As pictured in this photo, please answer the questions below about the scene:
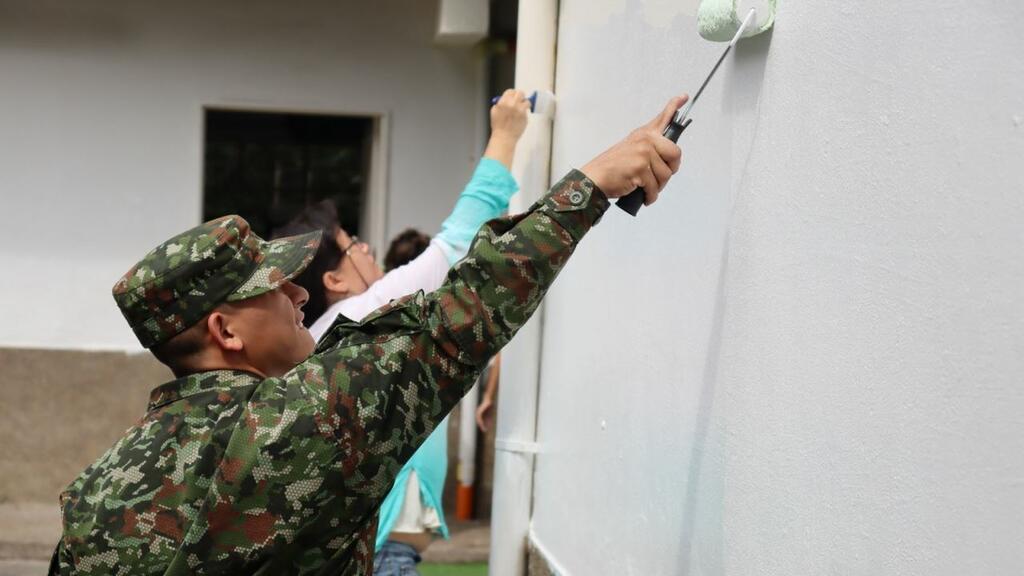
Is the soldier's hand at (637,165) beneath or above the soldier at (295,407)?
above

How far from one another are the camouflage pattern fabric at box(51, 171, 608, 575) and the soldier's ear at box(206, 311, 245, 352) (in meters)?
0.12

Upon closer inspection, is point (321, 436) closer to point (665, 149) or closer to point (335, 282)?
point (665, 149)

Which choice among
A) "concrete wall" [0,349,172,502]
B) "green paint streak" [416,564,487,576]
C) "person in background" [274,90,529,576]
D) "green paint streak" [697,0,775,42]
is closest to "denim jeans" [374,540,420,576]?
"person in background" [274,90,529,576]

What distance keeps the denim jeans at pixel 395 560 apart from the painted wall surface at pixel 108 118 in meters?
4.16

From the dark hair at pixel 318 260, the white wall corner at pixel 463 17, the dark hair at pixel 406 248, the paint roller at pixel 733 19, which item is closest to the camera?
the paint roller at pixel 733 19

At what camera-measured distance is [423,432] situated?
6.71ft

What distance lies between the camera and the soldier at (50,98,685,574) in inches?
77.5

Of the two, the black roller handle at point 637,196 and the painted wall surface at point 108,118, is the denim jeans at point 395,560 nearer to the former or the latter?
the black roller handle at point 637,196

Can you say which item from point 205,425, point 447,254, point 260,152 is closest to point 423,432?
point 205,425

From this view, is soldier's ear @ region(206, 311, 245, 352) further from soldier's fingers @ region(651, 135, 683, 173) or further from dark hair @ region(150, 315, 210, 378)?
soldier's fingers @ region(651, 135, 683, 173)

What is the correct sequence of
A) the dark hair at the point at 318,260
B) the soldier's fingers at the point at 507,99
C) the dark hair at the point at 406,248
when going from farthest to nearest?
the dark hair at the point at 406,248 < the dark hair at the point at 318,260 < the soldier's fingers at the point at 507,99

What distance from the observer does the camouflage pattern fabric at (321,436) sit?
6.45 ft

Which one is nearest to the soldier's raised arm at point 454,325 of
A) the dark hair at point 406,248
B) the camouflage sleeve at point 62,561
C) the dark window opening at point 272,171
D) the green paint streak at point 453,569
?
the camouflage sleeve at point 62,561

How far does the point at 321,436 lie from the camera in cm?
197
